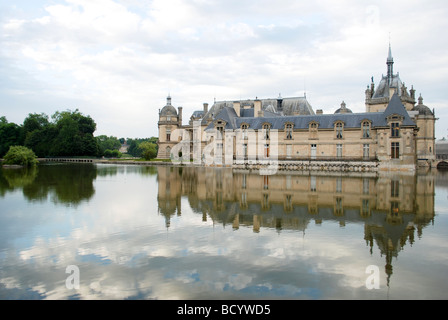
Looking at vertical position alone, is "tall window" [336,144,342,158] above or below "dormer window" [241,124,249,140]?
below

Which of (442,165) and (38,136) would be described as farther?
(38,136)

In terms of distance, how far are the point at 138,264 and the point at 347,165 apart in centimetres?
3361

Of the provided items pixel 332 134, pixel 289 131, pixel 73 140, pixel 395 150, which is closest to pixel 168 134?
pixel 73 140

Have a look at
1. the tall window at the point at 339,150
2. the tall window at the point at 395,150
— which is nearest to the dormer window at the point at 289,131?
the tall window at the point at 339,150

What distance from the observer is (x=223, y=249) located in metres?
8.56

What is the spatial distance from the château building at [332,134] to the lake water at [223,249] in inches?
901

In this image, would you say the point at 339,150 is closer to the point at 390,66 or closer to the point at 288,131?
the point at 288,131

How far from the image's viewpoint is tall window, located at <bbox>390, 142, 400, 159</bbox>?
36406 millimetres

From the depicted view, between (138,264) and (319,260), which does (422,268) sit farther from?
(138,264)

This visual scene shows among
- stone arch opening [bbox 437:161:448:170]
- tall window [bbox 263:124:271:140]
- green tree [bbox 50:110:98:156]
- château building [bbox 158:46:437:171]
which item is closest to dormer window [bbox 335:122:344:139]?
château building [bbox 158:46:437:171]

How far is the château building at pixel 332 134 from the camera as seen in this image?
120 ft

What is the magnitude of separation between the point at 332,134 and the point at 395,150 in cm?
660

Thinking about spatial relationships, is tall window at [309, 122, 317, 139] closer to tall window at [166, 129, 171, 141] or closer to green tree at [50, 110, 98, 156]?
tall window at [166, 129, 171, 141]

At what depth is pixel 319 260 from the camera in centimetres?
777
